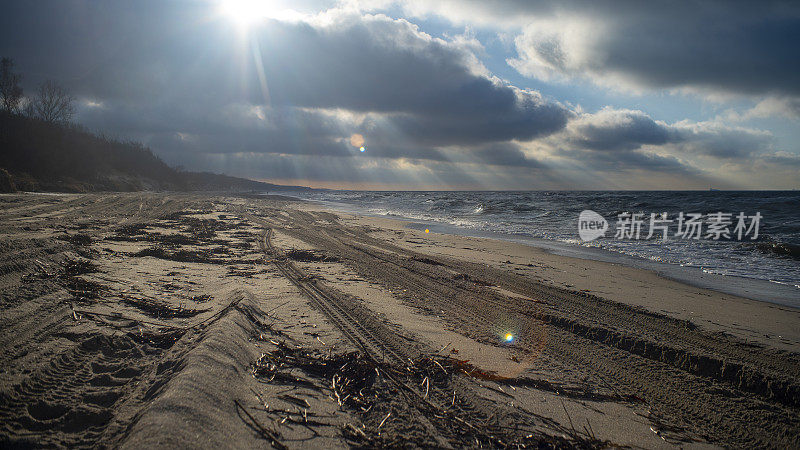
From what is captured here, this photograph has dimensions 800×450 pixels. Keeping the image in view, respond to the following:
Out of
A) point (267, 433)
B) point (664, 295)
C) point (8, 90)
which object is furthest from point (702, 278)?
point (8, 90)

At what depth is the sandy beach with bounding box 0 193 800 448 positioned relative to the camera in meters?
2.06

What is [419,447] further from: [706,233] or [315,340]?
[706,233]

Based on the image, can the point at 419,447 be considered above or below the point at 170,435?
below

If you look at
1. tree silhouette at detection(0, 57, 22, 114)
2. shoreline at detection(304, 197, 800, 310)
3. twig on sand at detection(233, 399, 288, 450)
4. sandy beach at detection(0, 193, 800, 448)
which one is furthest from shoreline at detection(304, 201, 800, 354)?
tree silhouette at detection(0, 57, 22, 114)

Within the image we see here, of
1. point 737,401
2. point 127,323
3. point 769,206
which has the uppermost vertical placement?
point 769,206

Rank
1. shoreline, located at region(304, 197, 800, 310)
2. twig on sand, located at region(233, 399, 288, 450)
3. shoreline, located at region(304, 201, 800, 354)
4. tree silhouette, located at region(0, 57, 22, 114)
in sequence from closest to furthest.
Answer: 1. twig on sand, located at region(233, 399, 288, 450)
2. shoreline, located at region(304, 201, 800, 354)
3. shoreline, located at region(304, 197, 800, 310)
4. tree silhouette, located at region(0, 57, 22, 114)

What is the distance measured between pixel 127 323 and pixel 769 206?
35.2 metres

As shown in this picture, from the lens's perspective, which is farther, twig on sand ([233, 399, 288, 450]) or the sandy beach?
the sandy beach

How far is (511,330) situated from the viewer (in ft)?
13.8

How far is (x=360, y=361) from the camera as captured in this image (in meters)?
3.00

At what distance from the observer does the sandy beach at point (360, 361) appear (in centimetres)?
206

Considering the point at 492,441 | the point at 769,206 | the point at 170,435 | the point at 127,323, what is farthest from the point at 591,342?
the point at 769,206

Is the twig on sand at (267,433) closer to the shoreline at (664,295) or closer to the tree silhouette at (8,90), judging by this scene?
the shoreline at (664,295)

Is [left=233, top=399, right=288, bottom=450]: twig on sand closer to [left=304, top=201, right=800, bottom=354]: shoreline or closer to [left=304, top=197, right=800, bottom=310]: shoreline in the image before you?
[left=304, top=201, right=800, bottom=354]: shoreline
